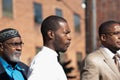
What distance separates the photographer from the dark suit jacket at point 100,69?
6.05 metres

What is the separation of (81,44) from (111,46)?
3339 cm

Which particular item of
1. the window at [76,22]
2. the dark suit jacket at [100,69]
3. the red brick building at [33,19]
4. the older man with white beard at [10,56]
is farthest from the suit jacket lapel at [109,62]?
the window at [76,22]

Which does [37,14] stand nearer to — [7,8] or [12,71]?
[7,8]

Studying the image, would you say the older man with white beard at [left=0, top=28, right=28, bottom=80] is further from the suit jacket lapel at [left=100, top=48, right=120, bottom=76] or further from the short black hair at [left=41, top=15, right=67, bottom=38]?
the suit jacket lapel at [left=100, top=48, right=120, bottom=76]

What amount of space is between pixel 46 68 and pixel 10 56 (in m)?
0.62

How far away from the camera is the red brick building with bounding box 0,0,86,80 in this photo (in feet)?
97.9

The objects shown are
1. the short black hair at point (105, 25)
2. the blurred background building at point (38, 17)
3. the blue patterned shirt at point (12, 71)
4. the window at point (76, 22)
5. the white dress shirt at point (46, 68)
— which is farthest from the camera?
the window at point (76, 22)

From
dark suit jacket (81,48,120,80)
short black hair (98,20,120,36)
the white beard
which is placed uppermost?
short black hair (98,20,120,36)

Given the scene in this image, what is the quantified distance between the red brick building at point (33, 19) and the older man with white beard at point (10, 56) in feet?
77.6

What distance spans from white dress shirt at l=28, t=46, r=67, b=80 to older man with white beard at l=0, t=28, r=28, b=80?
415 mm

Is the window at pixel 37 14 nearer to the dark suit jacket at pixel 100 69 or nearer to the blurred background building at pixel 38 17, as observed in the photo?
the blurred background building at pixel 38 17

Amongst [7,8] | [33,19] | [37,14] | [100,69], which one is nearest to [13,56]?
[100,69]

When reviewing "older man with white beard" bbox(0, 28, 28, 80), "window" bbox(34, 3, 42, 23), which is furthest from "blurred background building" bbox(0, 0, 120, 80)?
"older man with white beard" bbox(0, 28, 28, 80)

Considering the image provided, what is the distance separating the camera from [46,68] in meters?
4.47
